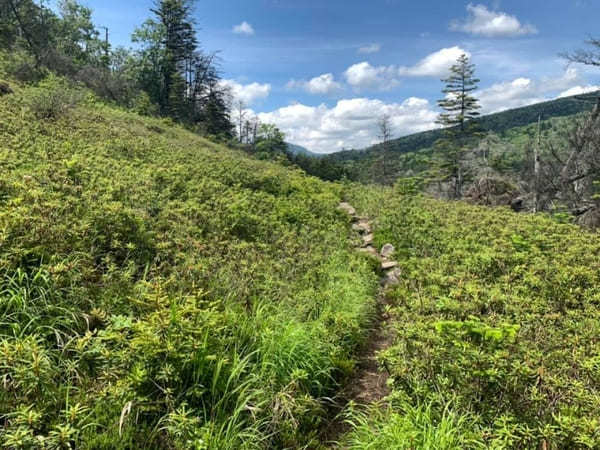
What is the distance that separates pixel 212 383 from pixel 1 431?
1.37 meters

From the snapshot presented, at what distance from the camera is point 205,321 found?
308 centimetres

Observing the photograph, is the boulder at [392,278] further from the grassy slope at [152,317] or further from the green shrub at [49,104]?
the green shrub at [49,104]

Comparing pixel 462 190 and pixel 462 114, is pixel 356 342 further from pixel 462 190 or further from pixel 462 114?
pixel 462 114

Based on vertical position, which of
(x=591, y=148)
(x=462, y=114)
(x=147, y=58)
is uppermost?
(x=147, y=58)

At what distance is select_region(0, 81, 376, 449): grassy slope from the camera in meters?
2.37

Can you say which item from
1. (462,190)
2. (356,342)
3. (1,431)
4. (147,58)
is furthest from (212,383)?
(147,58)

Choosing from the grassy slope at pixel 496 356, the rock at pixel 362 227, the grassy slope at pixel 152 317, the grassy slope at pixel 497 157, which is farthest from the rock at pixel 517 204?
the grassy slope at pixel 152 317

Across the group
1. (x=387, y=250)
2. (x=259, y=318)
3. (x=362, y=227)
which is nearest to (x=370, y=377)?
(x=259, y=318)

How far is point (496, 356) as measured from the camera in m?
2.83

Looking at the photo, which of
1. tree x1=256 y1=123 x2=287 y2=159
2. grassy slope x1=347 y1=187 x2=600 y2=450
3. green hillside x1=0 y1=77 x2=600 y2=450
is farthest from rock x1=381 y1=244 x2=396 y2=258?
tree x1=256 y1=123 x2=287 y2=159

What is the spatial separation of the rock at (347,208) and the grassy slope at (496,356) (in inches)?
245

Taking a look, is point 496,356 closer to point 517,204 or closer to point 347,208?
point 347,208

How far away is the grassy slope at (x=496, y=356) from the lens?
2.57 meters

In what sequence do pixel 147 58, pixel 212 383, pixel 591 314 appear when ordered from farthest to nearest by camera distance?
pixel 147 58, pixel 591 314, pixel 212 383
